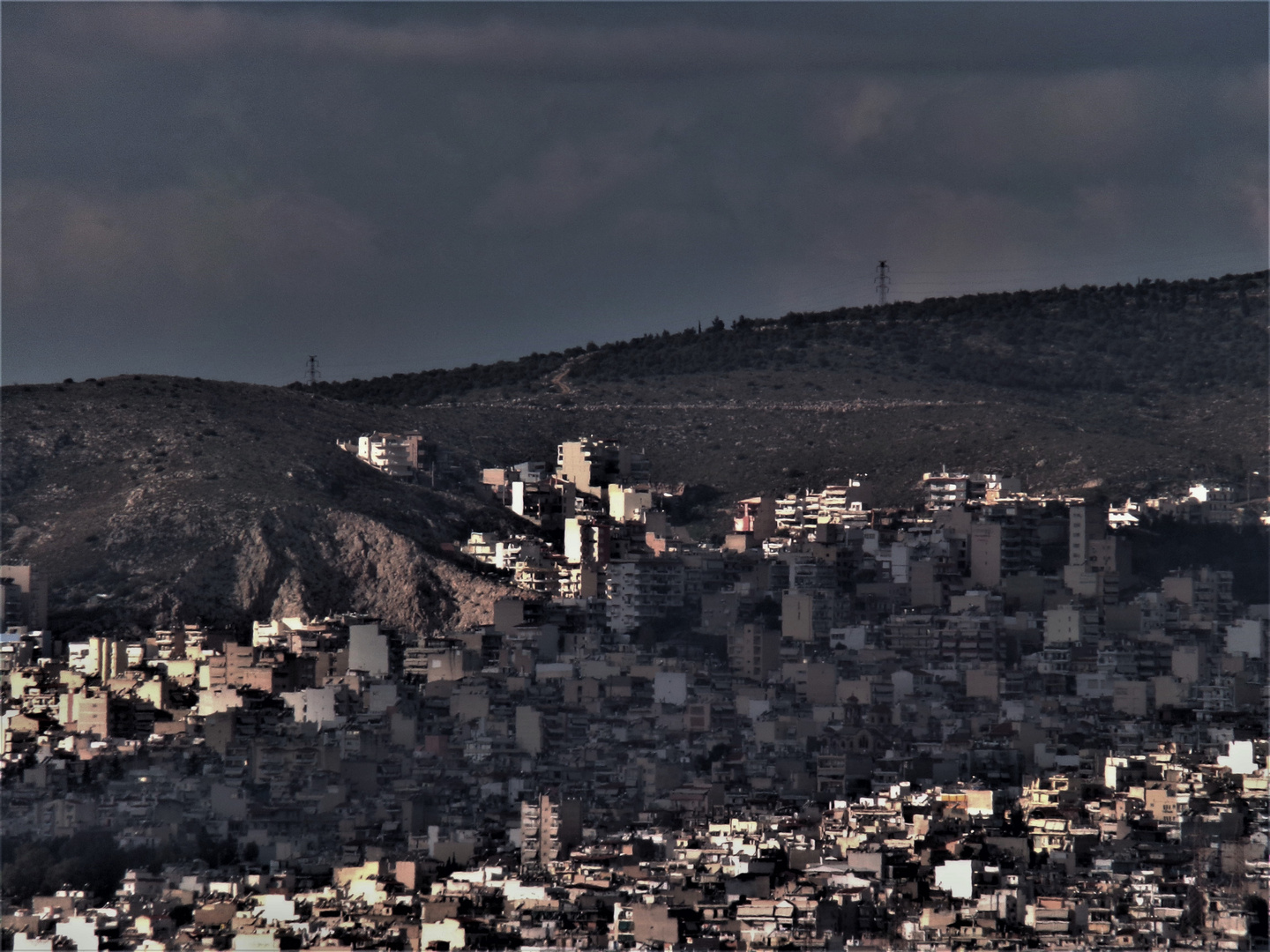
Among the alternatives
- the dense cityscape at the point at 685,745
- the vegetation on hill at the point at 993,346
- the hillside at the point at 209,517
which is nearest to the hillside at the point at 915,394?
the vegetation on hill at the point at 993,346

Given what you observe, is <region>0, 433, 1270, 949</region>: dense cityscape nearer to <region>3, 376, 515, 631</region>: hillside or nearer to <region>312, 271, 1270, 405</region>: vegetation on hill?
<region>3, 376, 515, 631</region>: hillside

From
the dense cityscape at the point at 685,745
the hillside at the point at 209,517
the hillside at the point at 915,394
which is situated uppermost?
the hillside at the point at 915,394

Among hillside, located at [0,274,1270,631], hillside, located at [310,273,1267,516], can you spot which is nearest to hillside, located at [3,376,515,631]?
hillside, located at [0,274,1270,631]

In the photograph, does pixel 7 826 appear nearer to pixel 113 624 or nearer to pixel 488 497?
pixel 113 624

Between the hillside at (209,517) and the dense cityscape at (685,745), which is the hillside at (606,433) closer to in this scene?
the hillside at (209,517)

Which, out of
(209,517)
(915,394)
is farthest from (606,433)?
(209,517)

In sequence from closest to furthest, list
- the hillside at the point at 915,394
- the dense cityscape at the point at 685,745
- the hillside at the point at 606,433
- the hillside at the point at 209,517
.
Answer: the dense cityscape at the point at 685,745 → the hillside at the point at 209,517 → the hillside at the point at 606,433 → the hillside at the point at 915,394
